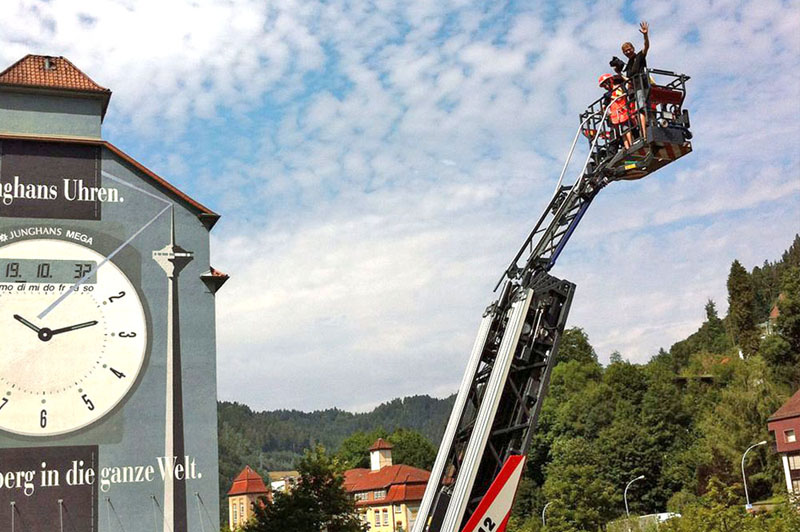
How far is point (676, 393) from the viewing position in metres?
78.1

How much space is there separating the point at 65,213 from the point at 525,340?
14.7 m

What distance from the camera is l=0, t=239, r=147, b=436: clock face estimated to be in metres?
22.7

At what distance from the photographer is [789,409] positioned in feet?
189

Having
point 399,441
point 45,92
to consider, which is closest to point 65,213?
point 45,92

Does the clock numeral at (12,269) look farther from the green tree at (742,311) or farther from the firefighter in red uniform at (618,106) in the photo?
the green tree at (742,311)

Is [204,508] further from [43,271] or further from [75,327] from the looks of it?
[43,271]

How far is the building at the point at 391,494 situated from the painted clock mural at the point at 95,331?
75.9 meters

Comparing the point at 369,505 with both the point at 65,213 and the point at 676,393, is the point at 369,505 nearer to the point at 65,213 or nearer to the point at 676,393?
the point at 676,393

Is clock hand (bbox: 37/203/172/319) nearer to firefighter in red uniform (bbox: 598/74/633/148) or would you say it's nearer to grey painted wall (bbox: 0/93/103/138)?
grey painted wall (bbox: 0/93/103/138)

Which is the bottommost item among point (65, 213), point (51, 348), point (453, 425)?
point (453, 425)

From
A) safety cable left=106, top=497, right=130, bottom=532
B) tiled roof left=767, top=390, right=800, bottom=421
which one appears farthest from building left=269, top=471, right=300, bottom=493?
tiled roof left=767, top=390, right=800, bottom=421

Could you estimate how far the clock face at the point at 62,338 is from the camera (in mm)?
22719

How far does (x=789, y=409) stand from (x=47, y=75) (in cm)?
5012

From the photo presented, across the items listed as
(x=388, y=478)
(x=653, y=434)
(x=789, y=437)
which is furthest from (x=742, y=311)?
(x=789, y=437)
